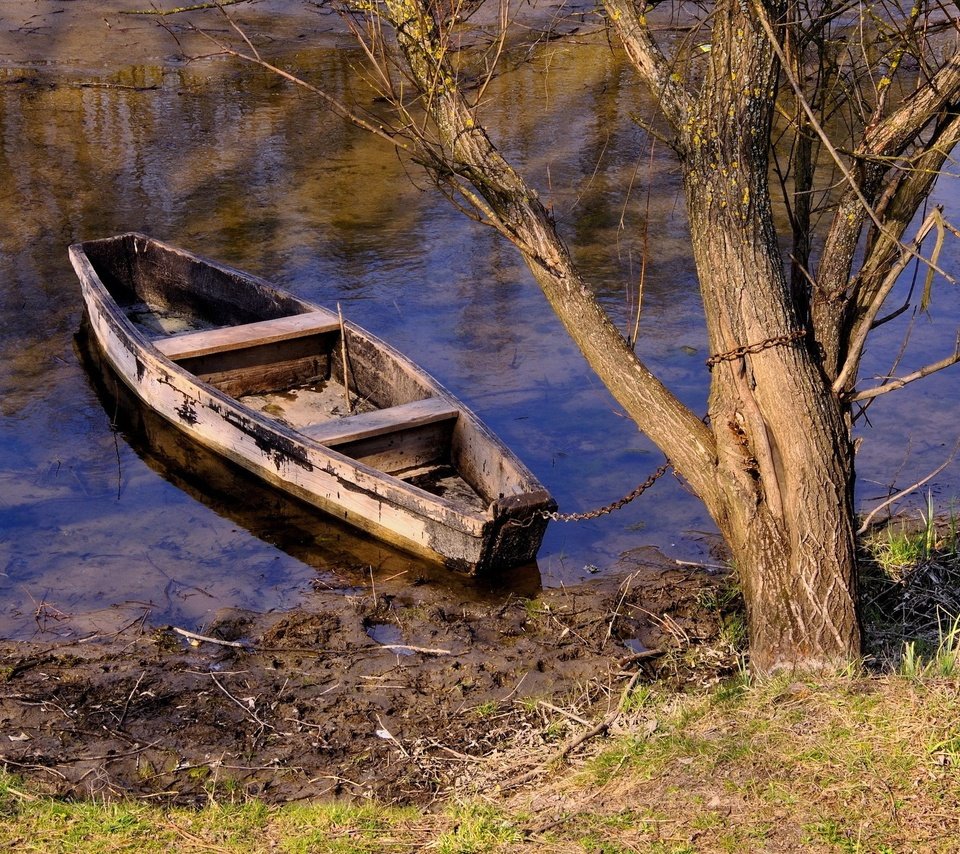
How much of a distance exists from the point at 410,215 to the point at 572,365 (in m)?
3.85

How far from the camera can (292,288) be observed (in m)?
10.7

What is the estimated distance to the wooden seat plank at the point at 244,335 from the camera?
8242mm

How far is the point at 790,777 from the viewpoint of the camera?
407 centimetres

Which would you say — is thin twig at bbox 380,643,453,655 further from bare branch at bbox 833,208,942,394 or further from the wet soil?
bare branch at bbox 833,208,942,394

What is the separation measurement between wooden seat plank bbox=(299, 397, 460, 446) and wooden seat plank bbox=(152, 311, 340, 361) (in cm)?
131

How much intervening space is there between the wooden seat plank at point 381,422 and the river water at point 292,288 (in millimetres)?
578

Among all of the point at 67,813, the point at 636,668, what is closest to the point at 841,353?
the point at 636,668

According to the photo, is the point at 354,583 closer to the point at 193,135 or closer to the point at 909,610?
the point at 909,610

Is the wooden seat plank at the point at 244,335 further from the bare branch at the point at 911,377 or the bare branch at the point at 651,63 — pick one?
the bare branch at the point at 911,377

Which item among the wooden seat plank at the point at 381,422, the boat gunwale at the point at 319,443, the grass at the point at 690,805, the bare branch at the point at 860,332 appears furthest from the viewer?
the wooden seat plank at the point at 381,422

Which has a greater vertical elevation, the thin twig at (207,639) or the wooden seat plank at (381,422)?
the wooden seat plank at (381,422)

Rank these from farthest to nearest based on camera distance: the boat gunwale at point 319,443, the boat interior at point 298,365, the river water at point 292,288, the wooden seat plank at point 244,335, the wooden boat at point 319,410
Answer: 1. the wooden seat plank at point 244,335
2. the boat interior at point 298,365
3. the river water at point 292,288
4. the wooden boat at point 319,410
5. the boat gunwale at point 319,443

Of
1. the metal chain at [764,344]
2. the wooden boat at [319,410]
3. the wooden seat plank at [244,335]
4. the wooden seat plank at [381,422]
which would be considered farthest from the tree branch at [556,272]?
the wooden seat plank at [244,335]

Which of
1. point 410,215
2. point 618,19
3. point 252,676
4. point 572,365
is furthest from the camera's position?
point 410,215
